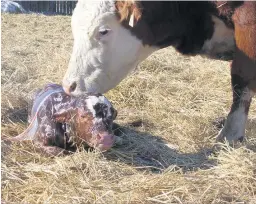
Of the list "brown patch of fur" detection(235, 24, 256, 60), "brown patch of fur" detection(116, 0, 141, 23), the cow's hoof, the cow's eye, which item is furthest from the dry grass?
"brown patch of fur" detection(116, 0, 141, 23)

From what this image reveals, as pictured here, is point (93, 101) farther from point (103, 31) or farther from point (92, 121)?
point (103, 31)

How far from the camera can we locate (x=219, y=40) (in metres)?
3.65

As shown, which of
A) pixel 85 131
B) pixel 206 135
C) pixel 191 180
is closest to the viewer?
pixel 191 180

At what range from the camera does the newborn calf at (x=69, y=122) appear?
2965 mm

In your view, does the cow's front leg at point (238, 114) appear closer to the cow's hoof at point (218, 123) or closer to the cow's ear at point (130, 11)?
the cow's hoof at point (218, 123)

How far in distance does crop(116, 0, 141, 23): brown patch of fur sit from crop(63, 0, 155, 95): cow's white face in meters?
0.05

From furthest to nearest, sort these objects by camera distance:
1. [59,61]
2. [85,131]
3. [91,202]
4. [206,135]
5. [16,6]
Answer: [16,6] < [59,61] < [206,135] < [85,131] < [91,202]

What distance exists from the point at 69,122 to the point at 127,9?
831 millimetres

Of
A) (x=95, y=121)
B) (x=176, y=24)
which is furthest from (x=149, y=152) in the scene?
(x=176, y=24)

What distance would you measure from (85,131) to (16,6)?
10.7 meters

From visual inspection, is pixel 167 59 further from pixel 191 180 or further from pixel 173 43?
pixel 191 180

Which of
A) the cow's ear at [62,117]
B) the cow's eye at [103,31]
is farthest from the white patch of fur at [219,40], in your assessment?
the cow's ear at [62,117]

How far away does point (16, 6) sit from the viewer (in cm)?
1309

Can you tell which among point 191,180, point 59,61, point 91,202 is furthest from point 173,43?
point 59,61
